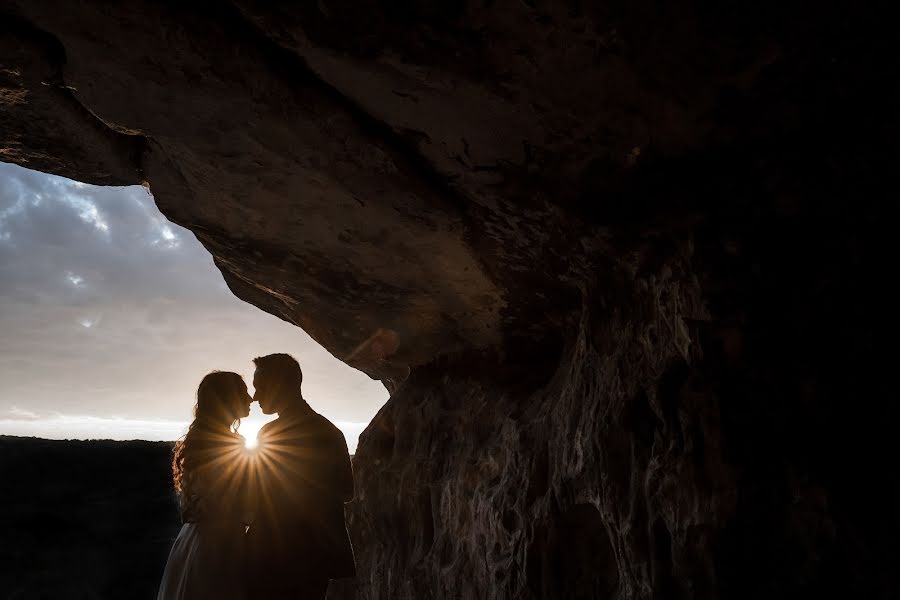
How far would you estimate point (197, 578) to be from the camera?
260 cm

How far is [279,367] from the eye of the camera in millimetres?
3592

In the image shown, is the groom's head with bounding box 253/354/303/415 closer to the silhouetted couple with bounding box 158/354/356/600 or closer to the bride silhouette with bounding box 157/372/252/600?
the silhouetted couple with bounding box 158/354/356/600

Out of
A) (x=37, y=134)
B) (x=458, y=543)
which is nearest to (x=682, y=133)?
(x=458, y=543)

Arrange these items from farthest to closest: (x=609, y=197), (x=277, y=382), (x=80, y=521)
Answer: (x=80, y=521) < (x=277, y=382) < (x=609, y=197)

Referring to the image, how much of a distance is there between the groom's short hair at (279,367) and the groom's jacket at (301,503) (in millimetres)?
346

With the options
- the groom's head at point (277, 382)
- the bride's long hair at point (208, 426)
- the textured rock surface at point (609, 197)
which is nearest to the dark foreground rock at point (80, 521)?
the textured rock surface at point (609, 197)

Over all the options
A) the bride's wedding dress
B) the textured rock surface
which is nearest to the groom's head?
the bride's wedding dress

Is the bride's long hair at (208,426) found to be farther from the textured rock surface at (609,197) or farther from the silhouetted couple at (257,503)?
the textured rock surface at (609,197)

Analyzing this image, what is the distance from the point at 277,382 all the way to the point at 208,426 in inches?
23.0

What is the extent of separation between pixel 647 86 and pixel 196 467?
11.0 feet

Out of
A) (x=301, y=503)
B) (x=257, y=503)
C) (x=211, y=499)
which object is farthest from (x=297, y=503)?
(x=211, y=499)

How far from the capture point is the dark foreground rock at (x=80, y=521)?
12641 mm

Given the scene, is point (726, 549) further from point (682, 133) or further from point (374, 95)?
point (374, 95)

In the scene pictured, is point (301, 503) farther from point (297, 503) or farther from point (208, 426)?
point (208, 426)
